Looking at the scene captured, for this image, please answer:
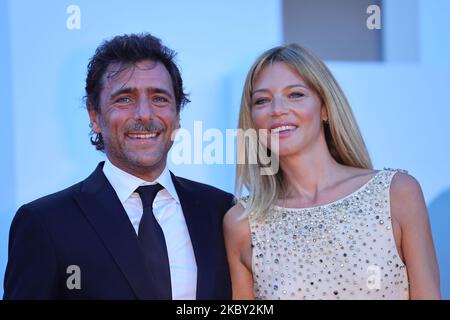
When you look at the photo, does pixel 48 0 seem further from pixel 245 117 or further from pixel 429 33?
A: pixel 429 33

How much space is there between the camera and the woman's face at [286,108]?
6.36 feet

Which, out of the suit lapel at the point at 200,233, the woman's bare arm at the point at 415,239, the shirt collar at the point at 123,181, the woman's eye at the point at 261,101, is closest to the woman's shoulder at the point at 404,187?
the woman's bare arm at the point at 415,239

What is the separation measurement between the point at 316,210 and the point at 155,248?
0.50 meters

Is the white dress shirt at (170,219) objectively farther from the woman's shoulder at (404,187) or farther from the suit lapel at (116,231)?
the woman's shoulder at (404,187)

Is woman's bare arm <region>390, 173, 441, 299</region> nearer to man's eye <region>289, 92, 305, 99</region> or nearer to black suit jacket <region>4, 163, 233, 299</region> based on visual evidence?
man's eye <region>289, 92, 305, 99</region>

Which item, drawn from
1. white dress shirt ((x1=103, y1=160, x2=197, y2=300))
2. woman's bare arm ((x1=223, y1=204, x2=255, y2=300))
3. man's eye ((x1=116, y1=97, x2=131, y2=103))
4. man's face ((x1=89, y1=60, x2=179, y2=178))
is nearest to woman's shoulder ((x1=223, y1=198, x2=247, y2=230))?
woman's bare arm ((x1=223, y1=204, x2=255, y2=300))

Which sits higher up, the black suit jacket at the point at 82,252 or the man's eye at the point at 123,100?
the man's eye at the point at 123,100

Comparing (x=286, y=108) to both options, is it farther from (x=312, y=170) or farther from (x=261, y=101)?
(x=312, y=170)

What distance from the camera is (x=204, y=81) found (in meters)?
2.45

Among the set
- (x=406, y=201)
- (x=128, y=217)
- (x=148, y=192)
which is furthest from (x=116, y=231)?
(x=406, y=201)

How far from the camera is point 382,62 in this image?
255 cm
